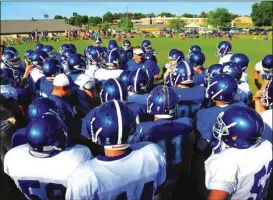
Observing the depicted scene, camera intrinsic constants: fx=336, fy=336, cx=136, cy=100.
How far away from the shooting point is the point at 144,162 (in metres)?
3.15

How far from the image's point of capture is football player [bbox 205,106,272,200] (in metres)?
3.10

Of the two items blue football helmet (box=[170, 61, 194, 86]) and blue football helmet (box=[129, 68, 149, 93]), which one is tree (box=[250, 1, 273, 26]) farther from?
blue football helmet (box=[129, 68, 149, 93])

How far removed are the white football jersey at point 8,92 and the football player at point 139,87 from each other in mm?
2284

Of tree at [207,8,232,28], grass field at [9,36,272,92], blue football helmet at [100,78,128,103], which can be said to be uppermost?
tree at [207,8,232,28]

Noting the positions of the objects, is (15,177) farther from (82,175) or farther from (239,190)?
(239,190)

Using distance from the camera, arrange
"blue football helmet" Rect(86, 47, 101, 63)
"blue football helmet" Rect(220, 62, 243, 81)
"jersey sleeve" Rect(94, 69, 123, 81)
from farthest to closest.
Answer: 1. "blue football helmet" Rect(86, 47, 101, 63)
2. "jersey sleeve" Rect(94, 69, 123, 81)
3. "blue football helmet" Rect(220, 62, 243, 81)

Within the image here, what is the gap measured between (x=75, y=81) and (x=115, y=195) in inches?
192

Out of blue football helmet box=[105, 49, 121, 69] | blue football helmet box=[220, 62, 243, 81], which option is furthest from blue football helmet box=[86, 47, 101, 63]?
blue football helmet box=[220, 62, 243, 81]

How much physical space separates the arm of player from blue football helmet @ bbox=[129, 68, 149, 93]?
3147 millimetres

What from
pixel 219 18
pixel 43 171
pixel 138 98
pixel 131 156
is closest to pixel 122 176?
pixel 131 156

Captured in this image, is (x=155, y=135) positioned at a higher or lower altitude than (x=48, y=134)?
lower

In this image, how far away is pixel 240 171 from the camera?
318 cm

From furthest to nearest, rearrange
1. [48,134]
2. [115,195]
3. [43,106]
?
[43,106] → [48,134] → [115,195]

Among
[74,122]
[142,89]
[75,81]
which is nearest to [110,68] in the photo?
[75,81]
